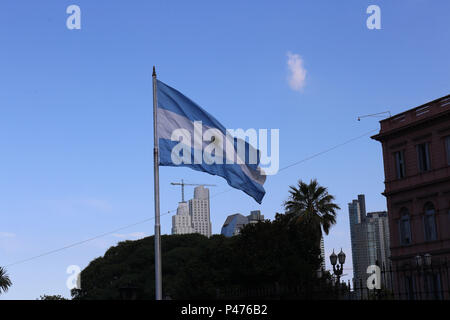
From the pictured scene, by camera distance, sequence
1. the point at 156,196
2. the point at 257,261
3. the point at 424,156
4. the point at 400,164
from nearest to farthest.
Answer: the point at 156,196 → the point at 424,156 → the point at 400,164 → the point at 257,261

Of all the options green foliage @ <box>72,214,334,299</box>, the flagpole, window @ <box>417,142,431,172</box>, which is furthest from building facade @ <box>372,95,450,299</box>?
the flagpole

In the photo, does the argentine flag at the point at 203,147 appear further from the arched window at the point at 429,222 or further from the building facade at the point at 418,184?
the arched window at the point at 429,222

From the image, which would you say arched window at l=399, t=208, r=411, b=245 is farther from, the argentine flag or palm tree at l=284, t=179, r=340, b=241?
the argentine flag

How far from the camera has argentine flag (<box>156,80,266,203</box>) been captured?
1911cm

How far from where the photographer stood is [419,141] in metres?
53.7

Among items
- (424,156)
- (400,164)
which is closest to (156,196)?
(424,156)

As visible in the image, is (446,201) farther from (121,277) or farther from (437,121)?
(121,277)

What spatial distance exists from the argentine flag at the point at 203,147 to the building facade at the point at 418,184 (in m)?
32.8

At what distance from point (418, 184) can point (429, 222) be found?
286 cm

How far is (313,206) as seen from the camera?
64.8 m

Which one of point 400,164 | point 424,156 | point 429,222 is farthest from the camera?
point 400,164

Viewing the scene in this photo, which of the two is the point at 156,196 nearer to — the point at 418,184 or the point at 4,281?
the point at 418,184
